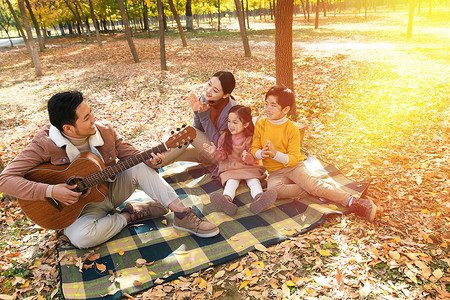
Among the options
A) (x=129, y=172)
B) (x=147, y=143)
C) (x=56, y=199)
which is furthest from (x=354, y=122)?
(x=56, y=199)

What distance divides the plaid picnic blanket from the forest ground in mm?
133

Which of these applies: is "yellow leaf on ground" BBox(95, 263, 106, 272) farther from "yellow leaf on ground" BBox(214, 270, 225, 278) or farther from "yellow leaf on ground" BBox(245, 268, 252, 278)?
"yellow leaf on ground" BBox(245, 268, 252, 278)

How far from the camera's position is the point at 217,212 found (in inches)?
152

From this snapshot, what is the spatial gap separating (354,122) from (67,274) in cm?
604

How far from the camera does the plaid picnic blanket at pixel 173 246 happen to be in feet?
9.48

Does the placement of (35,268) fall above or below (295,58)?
below

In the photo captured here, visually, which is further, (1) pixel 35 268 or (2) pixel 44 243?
(2) pixel 44 243

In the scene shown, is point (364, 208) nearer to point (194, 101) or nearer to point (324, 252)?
point (324, 252)

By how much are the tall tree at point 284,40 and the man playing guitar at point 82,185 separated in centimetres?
404

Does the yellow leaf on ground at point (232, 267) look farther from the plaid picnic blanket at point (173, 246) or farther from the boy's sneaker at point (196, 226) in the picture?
the boy's sneaker at point (196, 226)

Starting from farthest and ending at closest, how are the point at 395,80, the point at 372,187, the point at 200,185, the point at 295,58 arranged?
the point at 295,58 < the point at 395,80 < the point at 200,185 < the point at 372,187

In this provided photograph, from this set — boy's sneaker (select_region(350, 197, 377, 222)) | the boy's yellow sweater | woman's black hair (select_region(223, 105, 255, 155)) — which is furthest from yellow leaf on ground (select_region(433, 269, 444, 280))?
woman's black hair (select_region(223, 105, 255, 155))

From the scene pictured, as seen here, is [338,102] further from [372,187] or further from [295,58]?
[295,58]

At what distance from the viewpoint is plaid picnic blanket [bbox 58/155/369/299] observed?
9.48 ft
